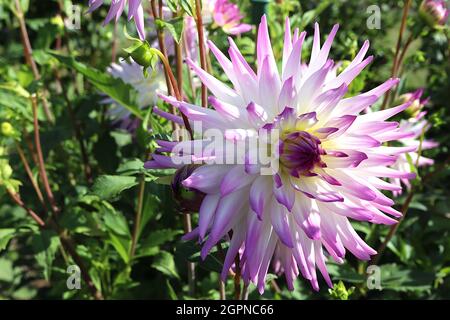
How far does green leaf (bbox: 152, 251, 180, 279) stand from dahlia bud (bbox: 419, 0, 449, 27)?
864 mm

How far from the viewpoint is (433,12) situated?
128 centimetres

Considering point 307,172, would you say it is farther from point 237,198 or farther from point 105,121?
point 105,121

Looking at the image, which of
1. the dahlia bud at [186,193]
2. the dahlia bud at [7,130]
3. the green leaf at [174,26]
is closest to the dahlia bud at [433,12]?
the green leaf at [174,26]

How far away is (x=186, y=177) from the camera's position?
755mm

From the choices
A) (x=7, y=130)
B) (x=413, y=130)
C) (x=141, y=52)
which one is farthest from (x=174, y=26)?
(x=413, y=130)

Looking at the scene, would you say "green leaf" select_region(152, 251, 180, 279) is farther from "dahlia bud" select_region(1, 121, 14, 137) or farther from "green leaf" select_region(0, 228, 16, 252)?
"dahlia bud" select_region(1, 121, 14, 137)

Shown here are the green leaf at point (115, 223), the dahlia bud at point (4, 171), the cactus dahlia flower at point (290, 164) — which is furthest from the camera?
the green leaf at point (115, 223)

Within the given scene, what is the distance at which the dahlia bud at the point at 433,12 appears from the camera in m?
1.27

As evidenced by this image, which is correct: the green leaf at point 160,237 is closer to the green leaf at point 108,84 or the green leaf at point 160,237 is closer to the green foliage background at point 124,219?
the green foliage background at point 124,219

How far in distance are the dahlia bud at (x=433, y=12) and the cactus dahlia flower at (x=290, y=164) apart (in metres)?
0.59

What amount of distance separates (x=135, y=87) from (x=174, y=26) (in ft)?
2.08

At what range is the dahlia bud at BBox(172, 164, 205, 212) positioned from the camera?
76 cm

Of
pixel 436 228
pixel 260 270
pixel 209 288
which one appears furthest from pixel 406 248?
pixel 260 270

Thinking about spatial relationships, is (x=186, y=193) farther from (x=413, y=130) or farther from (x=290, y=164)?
(x=413, y=130)
